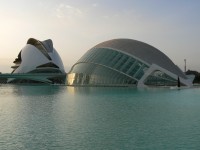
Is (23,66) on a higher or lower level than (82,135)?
higher

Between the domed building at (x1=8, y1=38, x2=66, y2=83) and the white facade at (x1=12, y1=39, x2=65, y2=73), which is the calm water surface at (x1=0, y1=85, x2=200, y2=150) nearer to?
the domed building at (x1=8, y1=38, x2=66, y2=83)

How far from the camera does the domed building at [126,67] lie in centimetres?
5288

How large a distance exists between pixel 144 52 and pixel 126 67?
6008 millimetres

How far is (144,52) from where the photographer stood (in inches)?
2267

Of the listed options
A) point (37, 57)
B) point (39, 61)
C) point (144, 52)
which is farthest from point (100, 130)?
point (37, 57)

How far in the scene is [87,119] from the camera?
653 inches

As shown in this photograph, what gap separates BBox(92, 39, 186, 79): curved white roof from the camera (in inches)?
2180

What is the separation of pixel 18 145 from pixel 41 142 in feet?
2.55

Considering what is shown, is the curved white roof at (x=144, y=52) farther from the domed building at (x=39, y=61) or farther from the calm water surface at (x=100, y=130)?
the domed building at (x=39, y=61)

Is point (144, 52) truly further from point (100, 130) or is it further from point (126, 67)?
point (100, 130)

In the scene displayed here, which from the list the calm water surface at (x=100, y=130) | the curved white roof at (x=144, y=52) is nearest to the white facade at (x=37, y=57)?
the curved white roof at (x=144, y=52)

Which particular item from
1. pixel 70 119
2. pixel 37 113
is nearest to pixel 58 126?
pixel 70 119

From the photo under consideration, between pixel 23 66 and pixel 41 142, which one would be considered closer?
pixel 41 142

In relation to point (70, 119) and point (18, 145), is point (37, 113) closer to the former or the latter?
point (70, 119)
